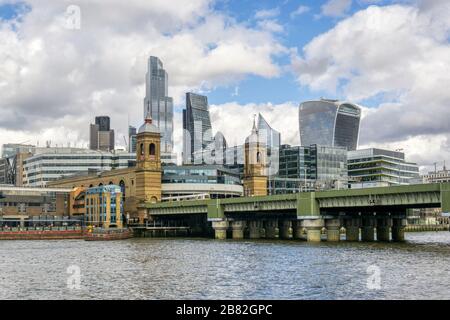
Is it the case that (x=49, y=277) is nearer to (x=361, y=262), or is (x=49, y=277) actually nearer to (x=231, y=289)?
(x=231, y=289)

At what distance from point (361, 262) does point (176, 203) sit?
371 feet

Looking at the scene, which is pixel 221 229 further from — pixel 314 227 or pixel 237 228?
pixel 314 227

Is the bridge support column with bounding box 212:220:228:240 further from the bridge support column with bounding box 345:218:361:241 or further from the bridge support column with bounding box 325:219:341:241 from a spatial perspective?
the bridge support column with bounding box 325:219:341:241

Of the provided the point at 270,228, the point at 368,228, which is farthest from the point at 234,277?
the point at 270,228

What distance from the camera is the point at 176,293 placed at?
182 ft

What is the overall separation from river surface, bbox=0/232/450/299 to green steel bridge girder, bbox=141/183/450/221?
18.8 metres

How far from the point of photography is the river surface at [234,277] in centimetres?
5494

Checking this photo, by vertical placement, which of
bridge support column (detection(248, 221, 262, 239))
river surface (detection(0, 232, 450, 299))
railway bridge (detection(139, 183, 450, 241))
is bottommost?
river surface (detection(0, 232, 450, 299))

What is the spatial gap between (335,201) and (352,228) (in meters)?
18.2

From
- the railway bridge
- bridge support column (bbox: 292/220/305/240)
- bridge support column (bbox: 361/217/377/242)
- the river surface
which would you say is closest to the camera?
the river surface

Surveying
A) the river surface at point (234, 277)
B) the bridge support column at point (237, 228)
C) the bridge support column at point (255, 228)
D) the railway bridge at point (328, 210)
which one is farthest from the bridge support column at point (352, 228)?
the river surface at point (234, 277)

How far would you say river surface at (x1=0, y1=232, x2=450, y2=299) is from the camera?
54.9 m

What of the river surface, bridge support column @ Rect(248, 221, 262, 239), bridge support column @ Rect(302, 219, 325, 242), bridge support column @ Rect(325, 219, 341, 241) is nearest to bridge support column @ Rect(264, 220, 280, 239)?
bridge support column @ Rect(248, 221, 262, 239)
